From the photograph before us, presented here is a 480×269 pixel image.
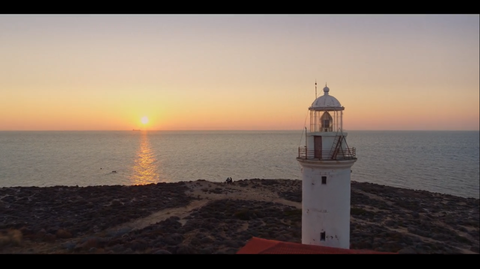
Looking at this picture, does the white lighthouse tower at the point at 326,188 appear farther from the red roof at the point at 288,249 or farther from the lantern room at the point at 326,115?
the red roof at the point at 288,249

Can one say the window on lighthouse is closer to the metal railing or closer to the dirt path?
the metal railing

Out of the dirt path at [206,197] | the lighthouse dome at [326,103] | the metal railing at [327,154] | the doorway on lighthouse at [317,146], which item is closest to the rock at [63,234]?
the dirt path at [206,197]

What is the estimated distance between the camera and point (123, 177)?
59.0m

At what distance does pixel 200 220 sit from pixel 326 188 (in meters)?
14.0

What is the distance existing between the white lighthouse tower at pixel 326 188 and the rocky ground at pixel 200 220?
7.70 meters

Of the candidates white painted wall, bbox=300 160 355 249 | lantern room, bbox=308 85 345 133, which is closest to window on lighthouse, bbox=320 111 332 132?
lantern room, bbox=308 85 345 133

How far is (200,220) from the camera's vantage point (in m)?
23.4

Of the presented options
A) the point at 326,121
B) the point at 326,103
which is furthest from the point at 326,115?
the point at 326,103

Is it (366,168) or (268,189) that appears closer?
(268,189)

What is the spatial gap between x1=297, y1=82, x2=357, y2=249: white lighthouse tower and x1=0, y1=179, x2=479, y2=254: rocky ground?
25.3ft
